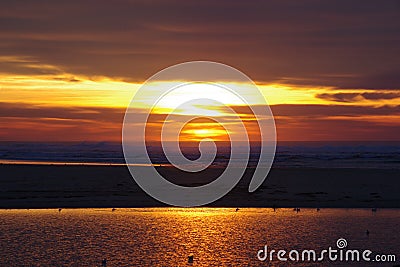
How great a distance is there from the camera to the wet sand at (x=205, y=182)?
43438 mm

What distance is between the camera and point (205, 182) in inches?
2265

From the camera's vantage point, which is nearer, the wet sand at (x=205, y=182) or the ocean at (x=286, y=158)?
the wet sand at (x=205, y=182)

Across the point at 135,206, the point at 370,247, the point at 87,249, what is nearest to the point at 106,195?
the point at 135,206

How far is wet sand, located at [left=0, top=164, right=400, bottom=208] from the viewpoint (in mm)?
43438

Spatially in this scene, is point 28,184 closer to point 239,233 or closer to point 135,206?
point 135,206

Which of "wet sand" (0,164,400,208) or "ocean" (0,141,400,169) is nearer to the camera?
"wet sand" (0,164,400,208)

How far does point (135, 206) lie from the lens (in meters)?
41.8

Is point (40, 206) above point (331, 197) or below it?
below

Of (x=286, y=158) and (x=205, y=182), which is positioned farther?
(x=286, y=158)

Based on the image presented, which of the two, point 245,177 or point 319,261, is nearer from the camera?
point 319,261

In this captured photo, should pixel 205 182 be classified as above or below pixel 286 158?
below

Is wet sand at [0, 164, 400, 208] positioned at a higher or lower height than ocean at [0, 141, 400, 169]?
lower

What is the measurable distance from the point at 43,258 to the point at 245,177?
139 feet

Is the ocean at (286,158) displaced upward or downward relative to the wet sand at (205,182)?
upward
